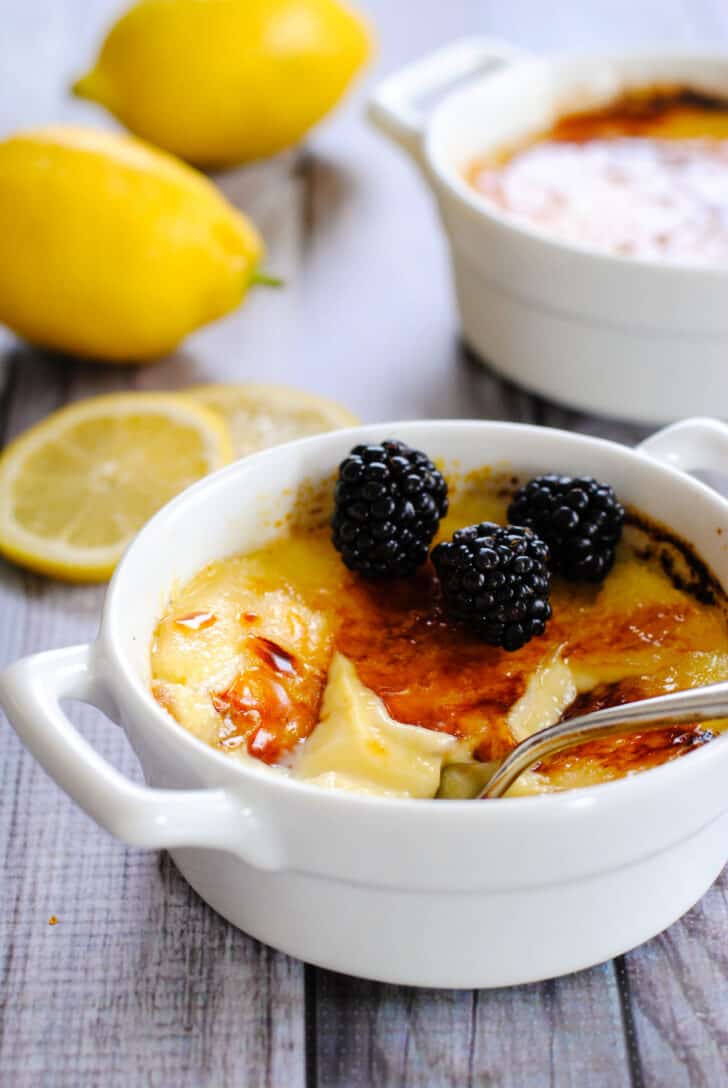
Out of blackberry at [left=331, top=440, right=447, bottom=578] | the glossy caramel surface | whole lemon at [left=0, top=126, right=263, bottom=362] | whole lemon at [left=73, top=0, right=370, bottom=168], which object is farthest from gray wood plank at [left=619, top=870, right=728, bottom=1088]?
whole lemon at [left=73, top=0, right=370, bottom=168]

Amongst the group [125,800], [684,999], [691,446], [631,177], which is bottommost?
[684,999]

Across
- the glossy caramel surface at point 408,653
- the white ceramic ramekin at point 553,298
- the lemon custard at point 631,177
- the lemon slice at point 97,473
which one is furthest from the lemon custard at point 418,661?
the lemon custard at point 631,177

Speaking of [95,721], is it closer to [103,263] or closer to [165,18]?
[103,263]

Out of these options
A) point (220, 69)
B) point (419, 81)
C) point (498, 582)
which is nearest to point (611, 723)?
point (498, 582)

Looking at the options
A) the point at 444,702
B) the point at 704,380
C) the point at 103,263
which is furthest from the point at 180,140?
the point at 444,702

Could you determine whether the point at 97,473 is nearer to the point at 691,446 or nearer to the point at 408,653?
the point at 408,653

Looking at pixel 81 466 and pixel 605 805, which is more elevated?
pixel 605 805
